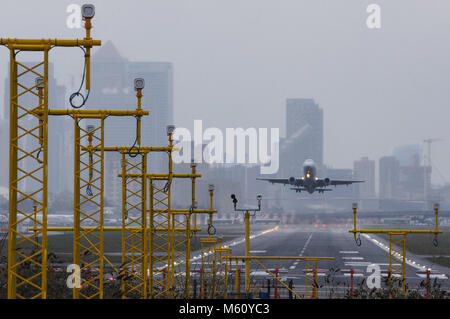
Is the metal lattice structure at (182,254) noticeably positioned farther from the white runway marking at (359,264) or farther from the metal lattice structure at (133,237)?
the white runway marking at (359,264)

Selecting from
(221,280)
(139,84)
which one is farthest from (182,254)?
(139,84)

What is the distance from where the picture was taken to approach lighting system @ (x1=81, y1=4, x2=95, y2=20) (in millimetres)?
22703

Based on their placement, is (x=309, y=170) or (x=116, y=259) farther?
(x=309, y=170)

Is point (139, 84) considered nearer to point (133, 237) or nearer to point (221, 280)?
point (133, 237)

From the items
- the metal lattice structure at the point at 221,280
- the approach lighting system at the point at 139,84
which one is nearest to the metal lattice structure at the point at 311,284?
the metal lattice structure at the point at 221,280

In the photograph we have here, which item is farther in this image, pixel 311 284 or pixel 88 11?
pixel 311 284

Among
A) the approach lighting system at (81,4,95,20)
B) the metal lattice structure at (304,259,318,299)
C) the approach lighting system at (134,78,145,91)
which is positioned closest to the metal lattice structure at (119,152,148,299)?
the approach lighting system at (134,78,145,91)

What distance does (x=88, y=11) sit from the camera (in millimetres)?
Result: 22734
